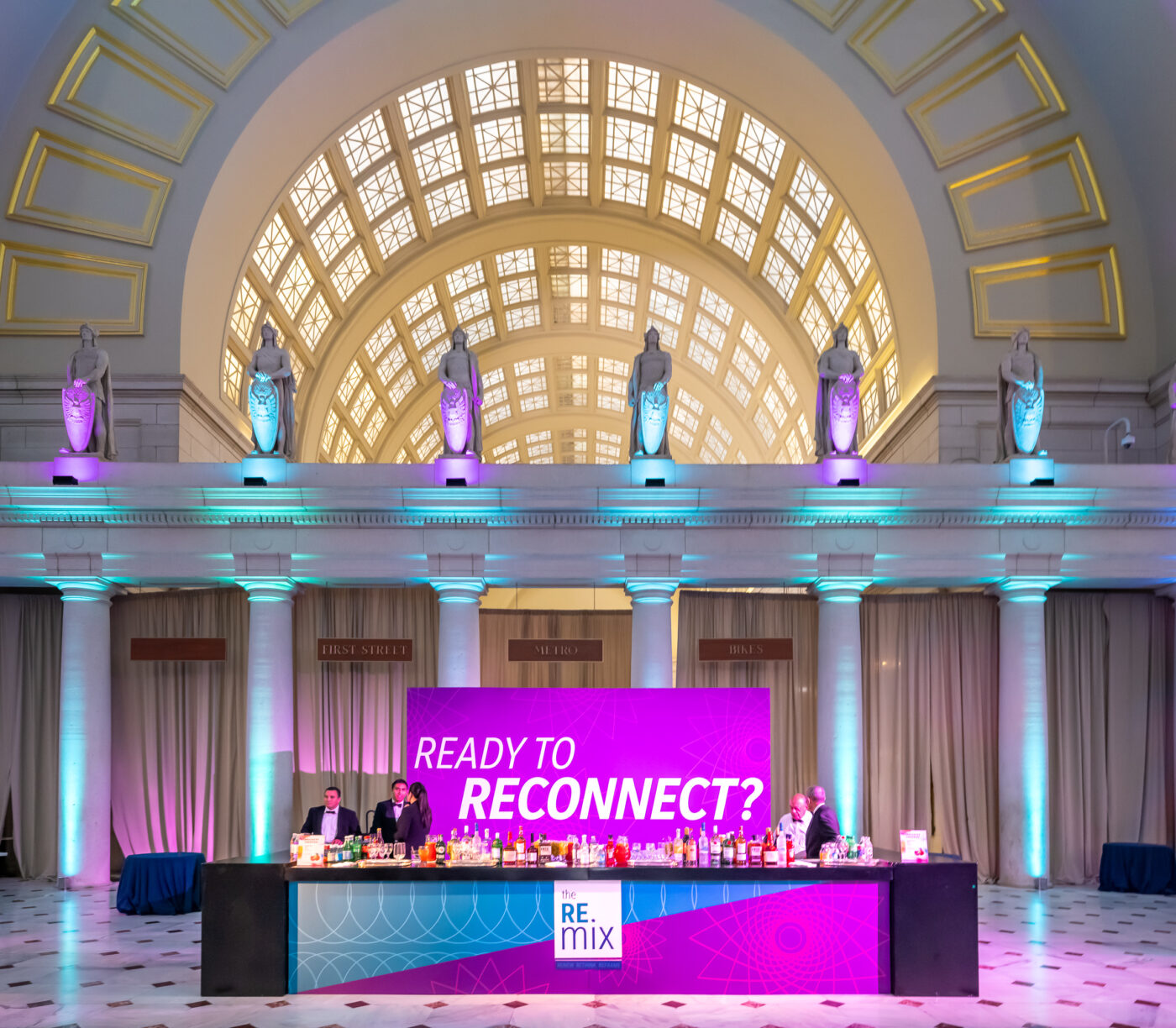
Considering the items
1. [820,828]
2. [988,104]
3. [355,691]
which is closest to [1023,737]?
[820,828]

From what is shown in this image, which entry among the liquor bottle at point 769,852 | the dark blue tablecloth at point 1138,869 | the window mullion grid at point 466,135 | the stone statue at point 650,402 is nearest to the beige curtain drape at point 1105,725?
the dark blue tablecloth at point 1138,869

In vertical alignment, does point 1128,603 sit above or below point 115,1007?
above

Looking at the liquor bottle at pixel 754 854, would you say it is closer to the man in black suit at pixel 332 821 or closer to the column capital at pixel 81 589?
the man in black suit at pixel 332 821

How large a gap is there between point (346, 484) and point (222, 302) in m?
7.18


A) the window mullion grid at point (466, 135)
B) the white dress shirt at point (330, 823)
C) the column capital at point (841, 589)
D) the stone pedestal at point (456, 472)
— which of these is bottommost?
→ the white dress shirt at point (330, 823)

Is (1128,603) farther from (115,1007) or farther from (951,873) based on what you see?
(115,1007)

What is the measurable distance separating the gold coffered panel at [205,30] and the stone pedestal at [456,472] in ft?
28.8

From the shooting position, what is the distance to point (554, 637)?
1736 cm

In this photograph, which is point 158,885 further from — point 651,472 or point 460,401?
point 651,472

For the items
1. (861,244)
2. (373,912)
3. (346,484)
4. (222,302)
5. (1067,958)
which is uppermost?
(861,244)

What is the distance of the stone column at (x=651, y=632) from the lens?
14945mm

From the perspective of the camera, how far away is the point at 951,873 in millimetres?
8641

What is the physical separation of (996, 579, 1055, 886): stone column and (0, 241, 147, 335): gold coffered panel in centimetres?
1513

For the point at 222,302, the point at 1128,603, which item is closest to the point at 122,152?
the point at 222,302
